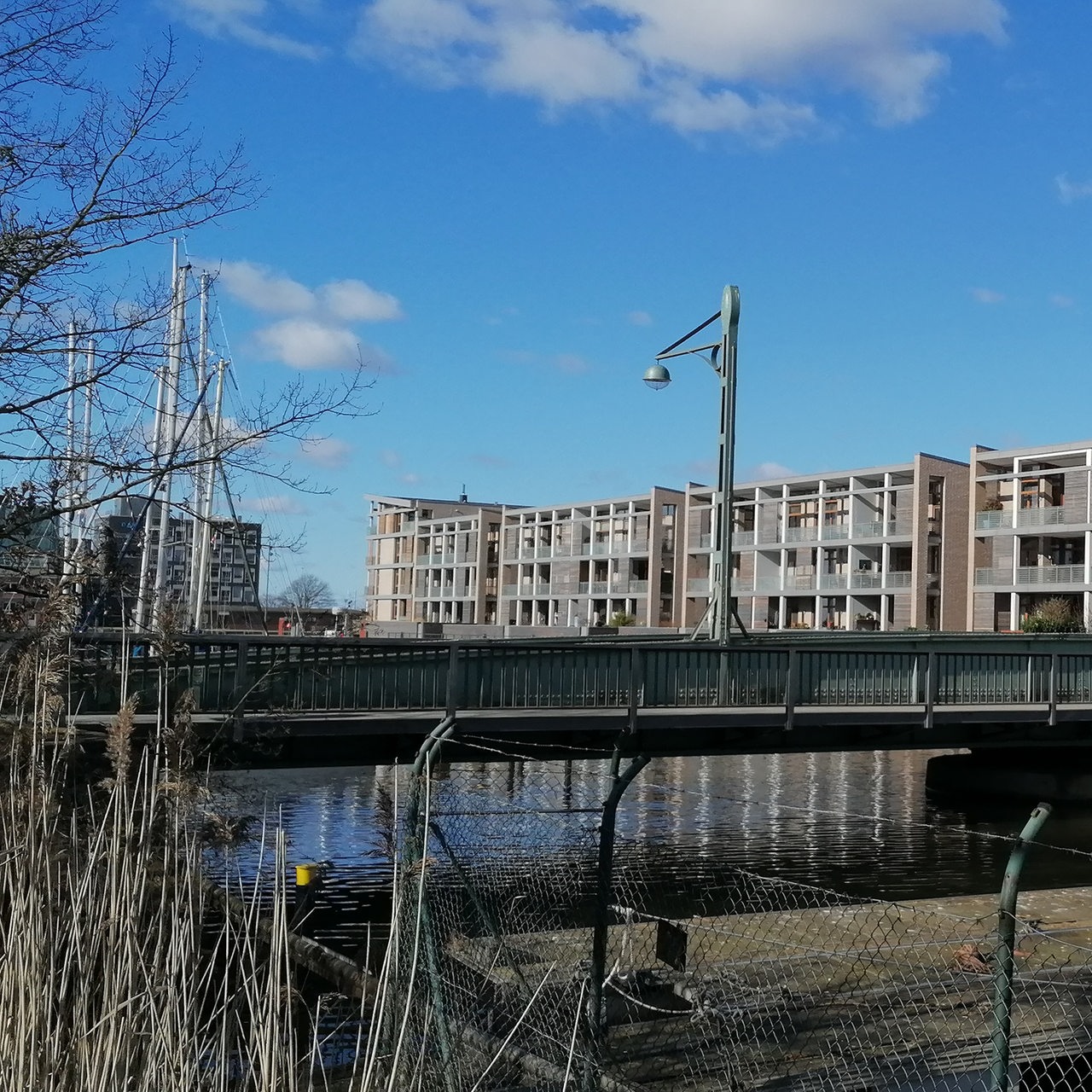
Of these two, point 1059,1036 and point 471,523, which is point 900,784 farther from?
point 471,523

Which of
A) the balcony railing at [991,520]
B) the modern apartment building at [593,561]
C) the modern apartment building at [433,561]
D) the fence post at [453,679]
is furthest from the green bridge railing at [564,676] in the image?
the modern apartment building at [433,561]

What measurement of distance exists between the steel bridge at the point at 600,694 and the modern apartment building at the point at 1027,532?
131 feet

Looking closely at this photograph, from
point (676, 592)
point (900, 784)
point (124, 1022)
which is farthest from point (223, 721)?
point (676, 592)

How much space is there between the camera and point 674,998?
9.45 metres

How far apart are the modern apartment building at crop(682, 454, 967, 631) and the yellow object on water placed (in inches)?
1742

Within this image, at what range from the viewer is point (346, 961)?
11.1m

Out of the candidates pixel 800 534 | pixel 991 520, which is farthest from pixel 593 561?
pixel 991 520

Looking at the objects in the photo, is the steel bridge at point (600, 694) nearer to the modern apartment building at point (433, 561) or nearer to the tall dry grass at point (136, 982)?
the tall dry grass at point (136, 982)

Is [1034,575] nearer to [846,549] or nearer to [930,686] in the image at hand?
[846,549]

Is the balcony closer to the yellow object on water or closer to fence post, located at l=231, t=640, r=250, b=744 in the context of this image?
the yellow object on water

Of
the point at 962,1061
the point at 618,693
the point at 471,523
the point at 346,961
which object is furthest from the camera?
the point at 471,523

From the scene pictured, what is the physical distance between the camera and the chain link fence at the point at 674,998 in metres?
6.02

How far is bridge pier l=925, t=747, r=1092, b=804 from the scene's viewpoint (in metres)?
27.4

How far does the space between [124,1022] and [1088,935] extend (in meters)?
11.5
